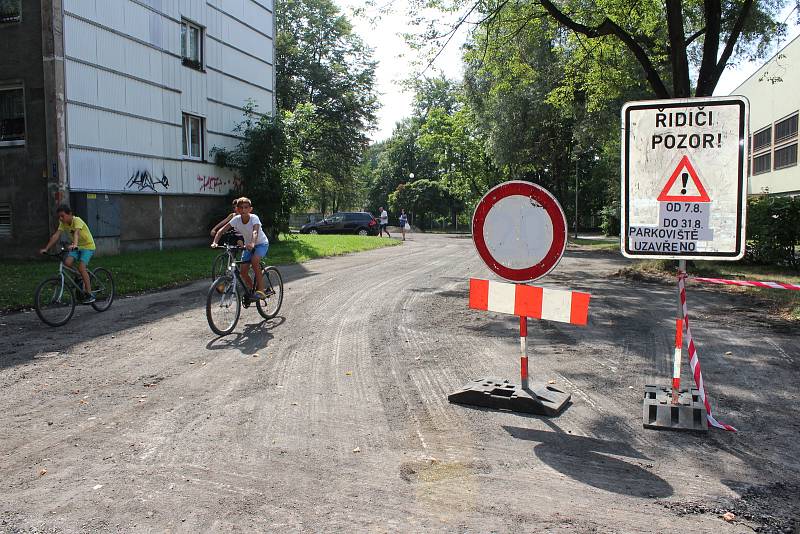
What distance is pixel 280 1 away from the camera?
4338cm

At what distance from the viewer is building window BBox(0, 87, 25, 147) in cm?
1717

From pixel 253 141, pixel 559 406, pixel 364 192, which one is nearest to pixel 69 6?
pixel 253 141

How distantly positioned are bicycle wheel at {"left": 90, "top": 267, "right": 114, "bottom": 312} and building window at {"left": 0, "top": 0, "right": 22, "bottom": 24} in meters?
10.7

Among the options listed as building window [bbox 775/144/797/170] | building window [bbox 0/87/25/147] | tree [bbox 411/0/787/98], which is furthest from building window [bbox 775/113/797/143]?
building window [bbox 0/87/25/147]

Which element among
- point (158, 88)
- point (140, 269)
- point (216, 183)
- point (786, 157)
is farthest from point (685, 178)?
point (786, 157)

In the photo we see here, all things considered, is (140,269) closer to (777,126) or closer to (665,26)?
(665,26)

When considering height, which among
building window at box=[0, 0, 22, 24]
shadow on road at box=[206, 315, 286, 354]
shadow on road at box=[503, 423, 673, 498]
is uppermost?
building window at box=[0, 0, 22, 24]

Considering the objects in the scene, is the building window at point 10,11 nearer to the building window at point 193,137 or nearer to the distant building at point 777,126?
the building window at point 193,137

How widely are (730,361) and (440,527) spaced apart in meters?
4.69

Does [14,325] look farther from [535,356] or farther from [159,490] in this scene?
[535,356]

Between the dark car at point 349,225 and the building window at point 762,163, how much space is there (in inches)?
1148

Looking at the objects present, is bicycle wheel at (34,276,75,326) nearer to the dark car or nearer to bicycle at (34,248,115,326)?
bicycle at (34,248,115,326)

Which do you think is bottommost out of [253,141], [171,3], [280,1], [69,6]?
[253,141]

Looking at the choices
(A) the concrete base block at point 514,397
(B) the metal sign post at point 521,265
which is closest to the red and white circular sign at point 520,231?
(B) the metal sign post at point 521,265
